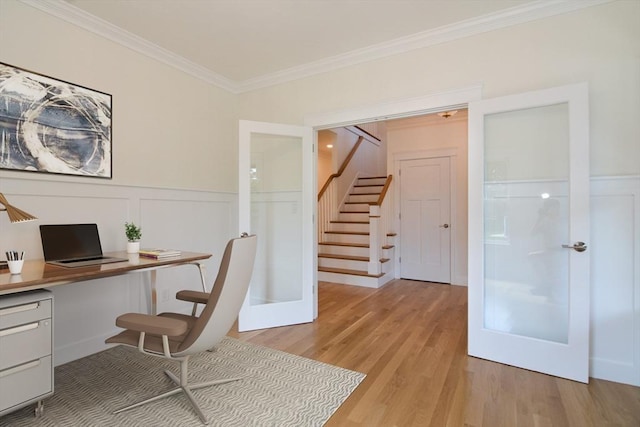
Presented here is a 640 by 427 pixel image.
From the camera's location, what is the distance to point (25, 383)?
1617 mm

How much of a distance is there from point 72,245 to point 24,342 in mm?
796

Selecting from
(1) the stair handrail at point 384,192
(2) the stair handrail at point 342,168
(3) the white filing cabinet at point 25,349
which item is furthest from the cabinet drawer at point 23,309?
(2) the stair handrail at point 342,168

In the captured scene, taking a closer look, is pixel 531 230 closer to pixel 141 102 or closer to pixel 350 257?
pixel 350 257

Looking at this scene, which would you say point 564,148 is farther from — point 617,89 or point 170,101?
point 170,101

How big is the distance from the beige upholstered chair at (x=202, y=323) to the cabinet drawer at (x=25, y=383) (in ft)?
1.15

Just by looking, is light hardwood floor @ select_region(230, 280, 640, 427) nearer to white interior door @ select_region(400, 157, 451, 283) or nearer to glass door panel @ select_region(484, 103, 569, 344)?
glass door panel @ select_region(484, 103, 569, 344)

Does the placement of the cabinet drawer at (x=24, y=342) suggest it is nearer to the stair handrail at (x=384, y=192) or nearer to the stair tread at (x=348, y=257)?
the stair tread at (x=348, y=257)

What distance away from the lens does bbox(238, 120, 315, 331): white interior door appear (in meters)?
3.22

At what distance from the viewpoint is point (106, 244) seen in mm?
2639

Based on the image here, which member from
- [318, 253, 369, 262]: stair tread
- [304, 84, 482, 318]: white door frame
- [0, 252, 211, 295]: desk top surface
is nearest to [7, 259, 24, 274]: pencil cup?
[0, 252, 211, 295]: desk top surface

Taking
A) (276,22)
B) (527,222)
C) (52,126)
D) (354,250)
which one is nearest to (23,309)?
(52,126)

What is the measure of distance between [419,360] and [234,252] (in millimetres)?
1732

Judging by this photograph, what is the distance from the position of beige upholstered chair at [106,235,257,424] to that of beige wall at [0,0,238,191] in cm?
147

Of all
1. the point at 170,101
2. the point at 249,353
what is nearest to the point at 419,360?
the point at 249,353
